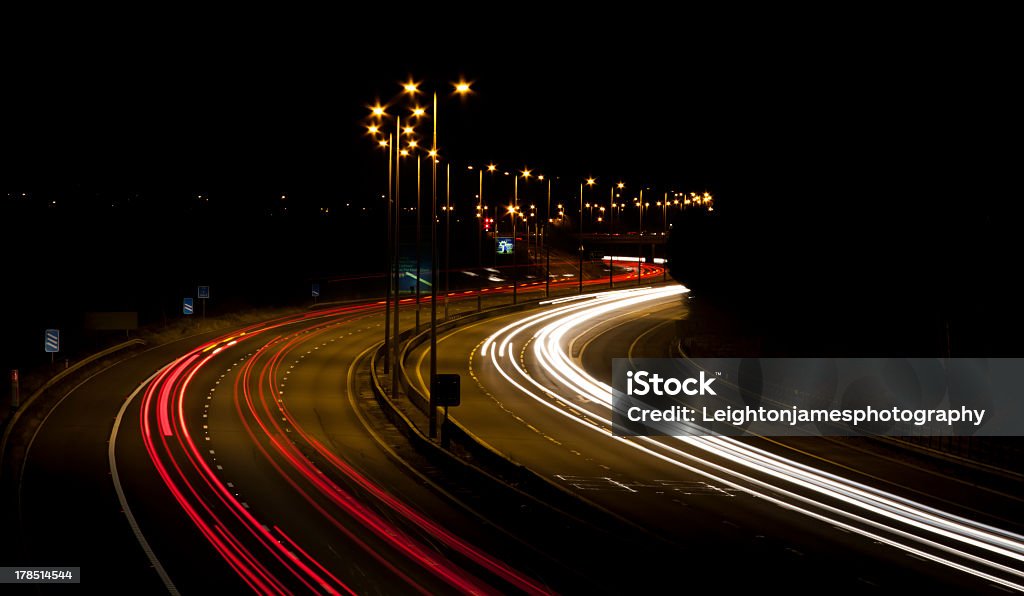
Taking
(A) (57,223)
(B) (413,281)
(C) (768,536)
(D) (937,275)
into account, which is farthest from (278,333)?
(A) (57,223)

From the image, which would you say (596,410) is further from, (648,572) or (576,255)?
(576,255)

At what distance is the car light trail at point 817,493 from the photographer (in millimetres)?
17688

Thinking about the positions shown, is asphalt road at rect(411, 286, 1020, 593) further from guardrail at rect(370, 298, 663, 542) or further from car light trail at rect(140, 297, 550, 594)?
car light trail at rect(140, 297, 550, 594)

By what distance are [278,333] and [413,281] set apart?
48.2ft

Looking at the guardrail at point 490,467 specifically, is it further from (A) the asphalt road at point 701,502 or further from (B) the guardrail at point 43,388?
(B) the guardrail at point 43,388

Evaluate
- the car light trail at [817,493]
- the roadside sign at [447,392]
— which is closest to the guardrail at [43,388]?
the roadside sign at [447,392]

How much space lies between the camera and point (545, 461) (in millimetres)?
26812

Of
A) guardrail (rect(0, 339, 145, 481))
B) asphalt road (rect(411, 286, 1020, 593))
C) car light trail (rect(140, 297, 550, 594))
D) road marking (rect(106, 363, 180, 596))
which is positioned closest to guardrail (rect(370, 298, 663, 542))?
asphalt road (rect(411, 286, 1020, 593))

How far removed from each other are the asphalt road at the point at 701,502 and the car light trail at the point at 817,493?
0.32ft

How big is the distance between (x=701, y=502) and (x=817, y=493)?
2.97 metres

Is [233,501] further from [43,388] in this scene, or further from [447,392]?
[43,388]

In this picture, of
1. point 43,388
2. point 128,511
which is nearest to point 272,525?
point 128,511

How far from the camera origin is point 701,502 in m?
21.9

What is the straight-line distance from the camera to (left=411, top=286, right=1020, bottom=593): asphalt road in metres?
15.5
